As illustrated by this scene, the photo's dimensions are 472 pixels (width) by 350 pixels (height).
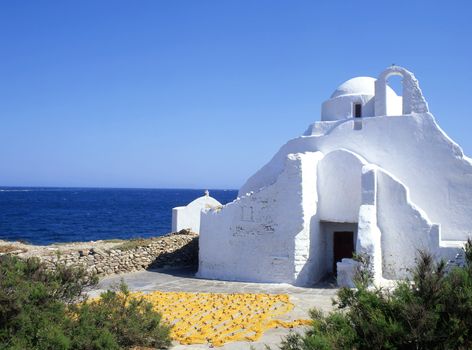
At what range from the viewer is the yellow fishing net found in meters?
8.42

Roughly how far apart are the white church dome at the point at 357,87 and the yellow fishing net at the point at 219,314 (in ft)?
28.0

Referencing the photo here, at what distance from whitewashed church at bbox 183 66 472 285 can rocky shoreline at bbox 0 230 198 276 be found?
2386 mm

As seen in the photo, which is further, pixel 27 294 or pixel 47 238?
pixel 47 238

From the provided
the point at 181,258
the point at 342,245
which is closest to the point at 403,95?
the point at 342,245

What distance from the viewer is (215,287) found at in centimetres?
1359

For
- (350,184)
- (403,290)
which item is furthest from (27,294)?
(350,184)

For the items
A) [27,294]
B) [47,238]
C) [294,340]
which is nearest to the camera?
[294,340]

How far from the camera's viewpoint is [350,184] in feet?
Answer: 46.4

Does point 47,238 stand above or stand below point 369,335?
below

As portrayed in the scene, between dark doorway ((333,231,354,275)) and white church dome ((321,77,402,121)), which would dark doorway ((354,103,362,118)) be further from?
dark doorway ((333,231,354,275))

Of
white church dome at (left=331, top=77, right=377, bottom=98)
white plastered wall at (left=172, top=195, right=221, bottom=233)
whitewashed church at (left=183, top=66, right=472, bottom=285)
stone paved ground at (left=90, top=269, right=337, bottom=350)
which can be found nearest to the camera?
stone paved ground at (left=90, top=269, right=337, bottom=350)

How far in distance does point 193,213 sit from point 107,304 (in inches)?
566

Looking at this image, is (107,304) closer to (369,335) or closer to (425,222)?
(369,335)

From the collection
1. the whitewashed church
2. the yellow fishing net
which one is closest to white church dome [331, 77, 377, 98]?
the whitewashed church
